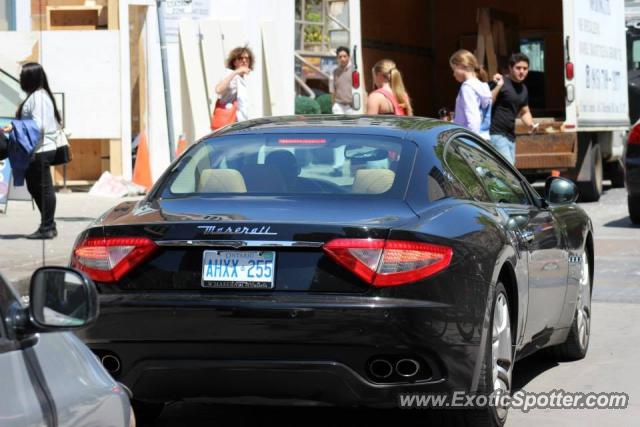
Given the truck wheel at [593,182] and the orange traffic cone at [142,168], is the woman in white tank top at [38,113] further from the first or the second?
the truck wheel at [593,182]

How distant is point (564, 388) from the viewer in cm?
730

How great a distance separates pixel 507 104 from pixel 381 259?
928 centimetres

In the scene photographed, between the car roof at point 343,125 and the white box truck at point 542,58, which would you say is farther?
the white box truck at point 542,58

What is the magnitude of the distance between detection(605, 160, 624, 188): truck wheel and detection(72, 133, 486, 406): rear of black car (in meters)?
16.8

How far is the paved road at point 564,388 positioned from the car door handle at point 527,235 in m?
0.82

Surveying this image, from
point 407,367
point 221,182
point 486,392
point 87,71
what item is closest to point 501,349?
point 486,392

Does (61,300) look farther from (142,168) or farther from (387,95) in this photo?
(142,168)

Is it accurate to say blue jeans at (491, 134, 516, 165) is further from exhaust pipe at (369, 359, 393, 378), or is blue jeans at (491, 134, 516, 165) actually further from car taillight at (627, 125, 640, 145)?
exhaust pipe at (369, 359, 393, 378)

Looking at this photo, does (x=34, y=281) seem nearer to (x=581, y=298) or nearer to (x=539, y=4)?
(x=581, y=298)

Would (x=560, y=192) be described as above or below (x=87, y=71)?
below

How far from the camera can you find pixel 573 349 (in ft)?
26.2

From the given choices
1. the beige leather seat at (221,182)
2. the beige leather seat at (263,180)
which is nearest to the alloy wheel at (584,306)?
the beige leather seat at (263,180)

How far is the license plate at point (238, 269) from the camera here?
554cm

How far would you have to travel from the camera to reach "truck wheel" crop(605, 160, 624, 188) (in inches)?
870
